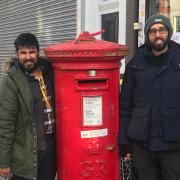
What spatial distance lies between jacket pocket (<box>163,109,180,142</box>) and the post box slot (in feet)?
1.81

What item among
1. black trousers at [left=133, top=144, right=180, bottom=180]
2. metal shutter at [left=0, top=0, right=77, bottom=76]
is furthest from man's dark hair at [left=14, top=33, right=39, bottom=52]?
metal shutter at [left=0, top=0, right=77, bottom=76]

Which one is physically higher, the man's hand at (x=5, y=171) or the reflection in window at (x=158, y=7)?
the reflection in window at (x=158, y=7)

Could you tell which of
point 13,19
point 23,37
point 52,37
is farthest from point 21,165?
point 13,19

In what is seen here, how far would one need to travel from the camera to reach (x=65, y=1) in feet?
28.4

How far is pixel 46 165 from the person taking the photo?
4.01m

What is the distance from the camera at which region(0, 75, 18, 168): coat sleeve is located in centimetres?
369

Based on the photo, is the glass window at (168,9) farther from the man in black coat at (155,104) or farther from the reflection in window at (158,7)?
the man in black coat at (155,104)

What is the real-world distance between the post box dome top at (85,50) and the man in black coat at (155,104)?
0.64 ft

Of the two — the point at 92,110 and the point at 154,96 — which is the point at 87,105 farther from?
the point at 154,96

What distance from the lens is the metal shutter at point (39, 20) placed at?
868 cm

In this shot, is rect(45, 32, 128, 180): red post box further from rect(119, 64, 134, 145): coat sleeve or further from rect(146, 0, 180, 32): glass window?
rect(146, 0, 180, 32): glass window

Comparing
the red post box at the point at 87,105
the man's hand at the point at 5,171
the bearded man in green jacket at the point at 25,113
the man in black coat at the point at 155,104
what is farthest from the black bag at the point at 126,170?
the man's hand at the point at 5,171

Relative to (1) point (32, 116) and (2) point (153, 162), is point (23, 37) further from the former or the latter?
(2) point (153, 162)

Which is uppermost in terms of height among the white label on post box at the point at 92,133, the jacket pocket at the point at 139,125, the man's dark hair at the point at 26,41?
the man's dark hair at the point at 26,41
